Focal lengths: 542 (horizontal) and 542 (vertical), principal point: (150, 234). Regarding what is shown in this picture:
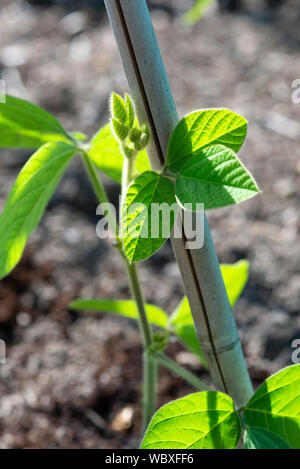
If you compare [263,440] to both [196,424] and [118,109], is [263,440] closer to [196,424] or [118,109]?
[196,424]

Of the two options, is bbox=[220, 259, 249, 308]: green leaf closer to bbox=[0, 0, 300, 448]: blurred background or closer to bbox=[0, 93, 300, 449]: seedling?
bbox=[0, 93, 300, 449]: seedling

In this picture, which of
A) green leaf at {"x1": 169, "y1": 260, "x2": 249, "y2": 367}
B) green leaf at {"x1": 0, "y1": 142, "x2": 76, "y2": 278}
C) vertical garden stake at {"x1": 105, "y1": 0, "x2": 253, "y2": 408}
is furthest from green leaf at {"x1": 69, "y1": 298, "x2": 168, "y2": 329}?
green leaf at {"x1": 0, "y1": 142, "x2": 76, "y2": 278}

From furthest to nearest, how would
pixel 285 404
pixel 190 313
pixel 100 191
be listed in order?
pixel 190 313 → pixel 100 191 → pixel 285 404

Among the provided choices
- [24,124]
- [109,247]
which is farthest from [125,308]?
[109,247]

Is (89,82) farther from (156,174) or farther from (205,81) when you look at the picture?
(156,174)

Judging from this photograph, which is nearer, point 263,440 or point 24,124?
point 263,440

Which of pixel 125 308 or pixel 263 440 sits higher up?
pixel 125 308

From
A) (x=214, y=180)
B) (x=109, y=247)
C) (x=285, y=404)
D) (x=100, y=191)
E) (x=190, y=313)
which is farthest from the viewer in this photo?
(x=109, y=247)

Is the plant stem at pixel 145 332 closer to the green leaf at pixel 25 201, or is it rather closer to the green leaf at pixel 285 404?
the green leaf at pixel 25 201
